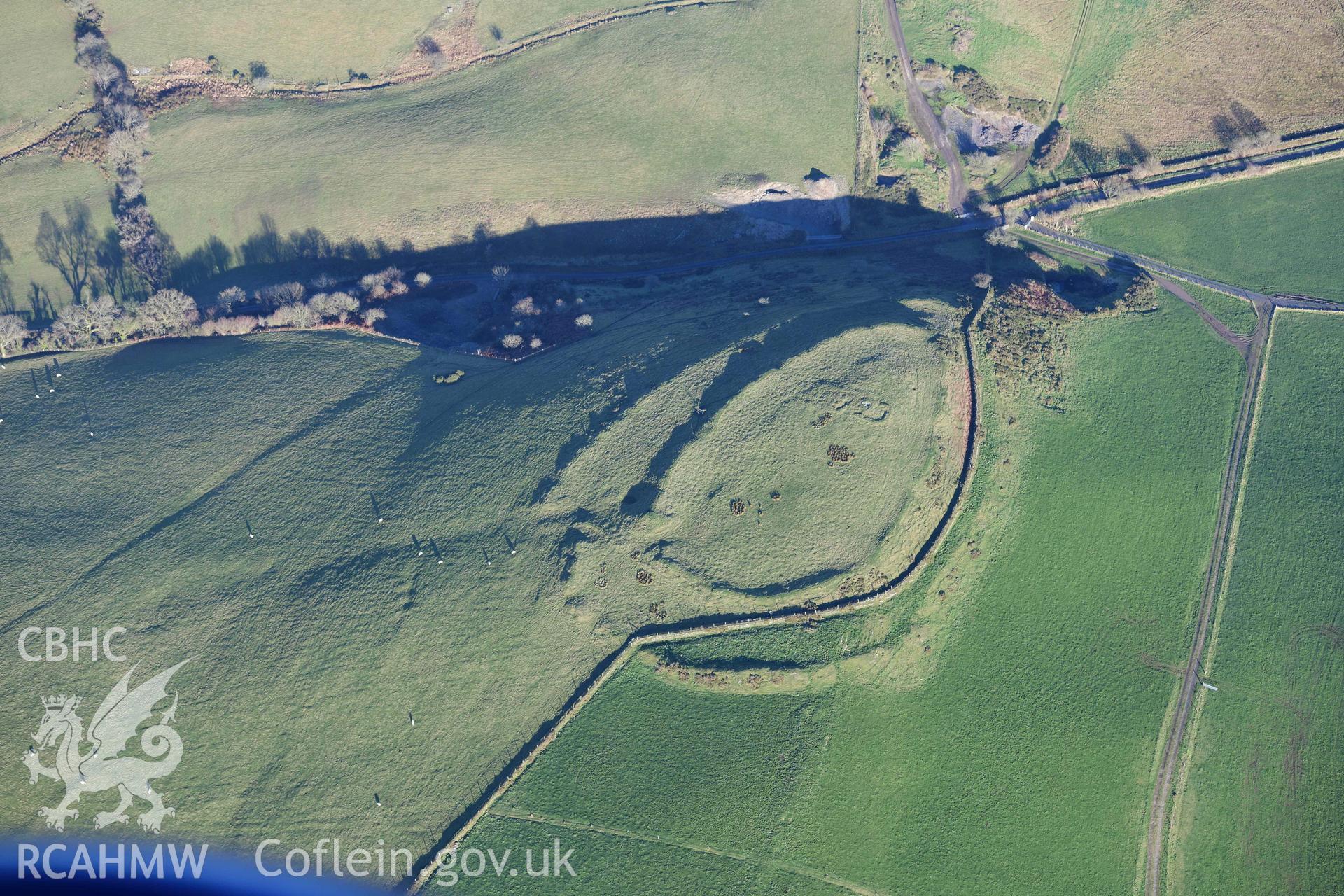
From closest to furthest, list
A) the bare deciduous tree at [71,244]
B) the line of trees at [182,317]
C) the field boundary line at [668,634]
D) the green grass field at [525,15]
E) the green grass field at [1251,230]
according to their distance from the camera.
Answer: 1. the field boundary line at [668,634]
2. the line of trees at [182,317]
3. the green grass field at [1251,230]
4. the bare deciduous tree at [71,244]
5. the green grass field at [525,15]

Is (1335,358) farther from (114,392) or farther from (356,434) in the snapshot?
(114,392)

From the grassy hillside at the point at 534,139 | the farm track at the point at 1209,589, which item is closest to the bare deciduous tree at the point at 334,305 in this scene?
the grassy hillside at the point at 534,139

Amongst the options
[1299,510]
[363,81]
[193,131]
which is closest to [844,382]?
[1299,510]

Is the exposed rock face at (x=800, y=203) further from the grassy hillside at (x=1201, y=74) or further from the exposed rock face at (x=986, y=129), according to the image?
the grassy hillside at (x=1201, y=74)

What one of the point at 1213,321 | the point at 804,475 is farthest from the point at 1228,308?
the point at 804,475

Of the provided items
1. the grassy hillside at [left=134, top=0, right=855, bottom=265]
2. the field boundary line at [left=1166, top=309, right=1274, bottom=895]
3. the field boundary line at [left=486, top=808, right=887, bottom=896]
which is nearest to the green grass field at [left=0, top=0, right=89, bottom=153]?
the grassy hillside at [left=134, top=0, right=855, bottom=265]

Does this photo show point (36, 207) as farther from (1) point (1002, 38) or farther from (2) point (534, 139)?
(1) point (1002, 38)

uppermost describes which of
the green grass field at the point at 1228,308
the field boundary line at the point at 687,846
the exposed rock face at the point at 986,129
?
the exposed rock face at the point at 986,129

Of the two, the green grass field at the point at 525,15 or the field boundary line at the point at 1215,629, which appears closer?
the field boundary line at the point at 1215,629
